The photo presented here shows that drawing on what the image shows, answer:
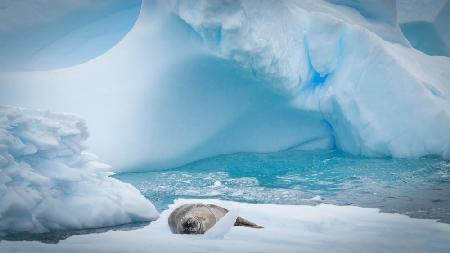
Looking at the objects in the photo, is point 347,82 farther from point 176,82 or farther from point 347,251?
point 347,251

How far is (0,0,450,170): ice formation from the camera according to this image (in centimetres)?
615

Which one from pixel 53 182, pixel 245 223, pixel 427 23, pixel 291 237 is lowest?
pixel 291 237

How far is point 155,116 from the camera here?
6398 millimetres

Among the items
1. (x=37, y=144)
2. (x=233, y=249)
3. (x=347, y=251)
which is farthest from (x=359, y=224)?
(x=37, y=144)

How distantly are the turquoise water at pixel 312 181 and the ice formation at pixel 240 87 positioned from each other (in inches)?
14.3

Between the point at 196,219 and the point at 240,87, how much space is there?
4.18 meters

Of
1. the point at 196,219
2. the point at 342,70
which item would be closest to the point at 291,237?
the point at 196,219

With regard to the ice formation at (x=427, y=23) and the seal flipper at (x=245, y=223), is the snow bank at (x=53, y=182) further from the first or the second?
the ice formation at (x=427, y=23)

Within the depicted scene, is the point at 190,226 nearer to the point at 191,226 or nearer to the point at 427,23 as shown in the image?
the point at 191,226

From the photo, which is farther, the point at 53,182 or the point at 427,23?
the point at 427,23

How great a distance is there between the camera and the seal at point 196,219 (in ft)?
9.53

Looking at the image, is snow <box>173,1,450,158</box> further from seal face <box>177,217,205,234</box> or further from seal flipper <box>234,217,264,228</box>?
seal face <box>177,217,205,234</box>

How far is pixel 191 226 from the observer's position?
9.53 feet

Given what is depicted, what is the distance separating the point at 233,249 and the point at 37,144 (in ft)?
4.73
